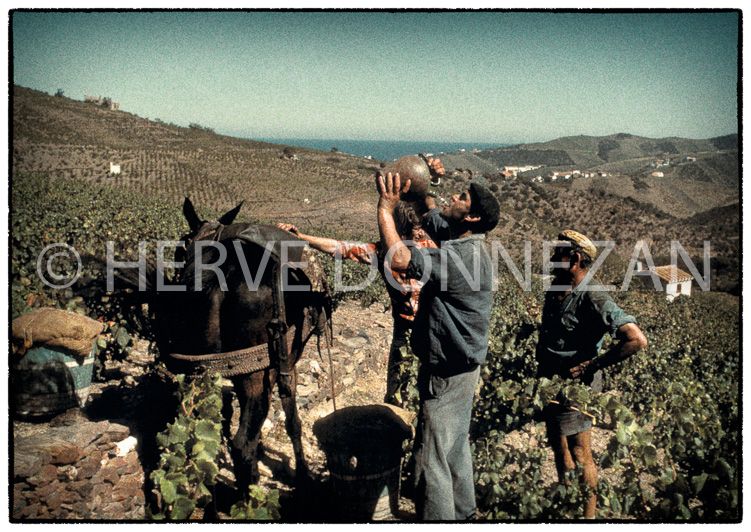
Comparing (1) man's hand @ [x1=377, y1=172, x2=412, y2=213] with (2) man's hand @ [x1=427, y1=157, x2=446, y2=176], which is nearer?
(1) man's hand @ [x1=377, y1=172, x2=412, y2=213]

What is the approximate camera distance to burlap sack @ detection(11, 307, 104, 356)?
2805 millimetres

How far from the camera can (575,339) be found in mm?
→ 2766

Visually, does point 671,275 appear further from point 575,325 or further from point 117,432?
point 117,432

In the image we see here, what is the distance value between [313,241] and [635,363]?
4.38 m

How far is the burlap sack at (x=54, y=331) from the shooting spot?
280cm

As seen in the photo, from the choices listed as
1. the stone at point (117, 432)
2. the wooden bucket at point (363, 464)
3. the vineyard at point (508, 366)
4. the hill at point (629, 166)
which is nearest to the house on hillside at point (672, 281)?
the vineyard at point (508, 366)

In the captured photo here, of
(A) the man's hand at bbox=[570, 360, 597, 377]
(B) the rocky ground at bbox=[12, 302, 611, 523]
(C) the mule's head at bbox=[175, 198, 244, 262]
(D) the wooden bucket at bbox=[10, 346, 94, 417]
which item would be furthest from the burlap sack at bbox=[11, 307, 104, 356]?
(A) the man's hand at bbox=[570, 360, 597, 377]

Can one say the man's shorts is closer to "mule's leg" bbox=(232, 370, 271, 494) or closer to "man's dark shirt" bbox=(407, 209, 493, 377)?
"man's dark shirt" bbox=(407, 209, 493, 377)

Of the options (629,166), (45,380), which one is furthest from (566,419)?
(629,166)

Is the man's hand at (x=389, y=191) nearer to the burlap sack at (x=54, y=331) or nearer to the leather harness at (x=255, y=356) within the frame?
the leather harness at (x=255, y=356)

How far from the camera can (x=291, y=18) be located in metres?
2.82

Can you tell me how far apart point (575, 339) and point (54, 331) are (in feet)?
10.2

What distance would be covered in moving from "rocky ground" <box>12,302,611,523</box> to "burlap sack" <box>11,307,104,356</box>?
487mm

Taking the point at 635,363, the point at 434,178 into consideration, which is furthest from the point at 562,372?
the point at 635,363
